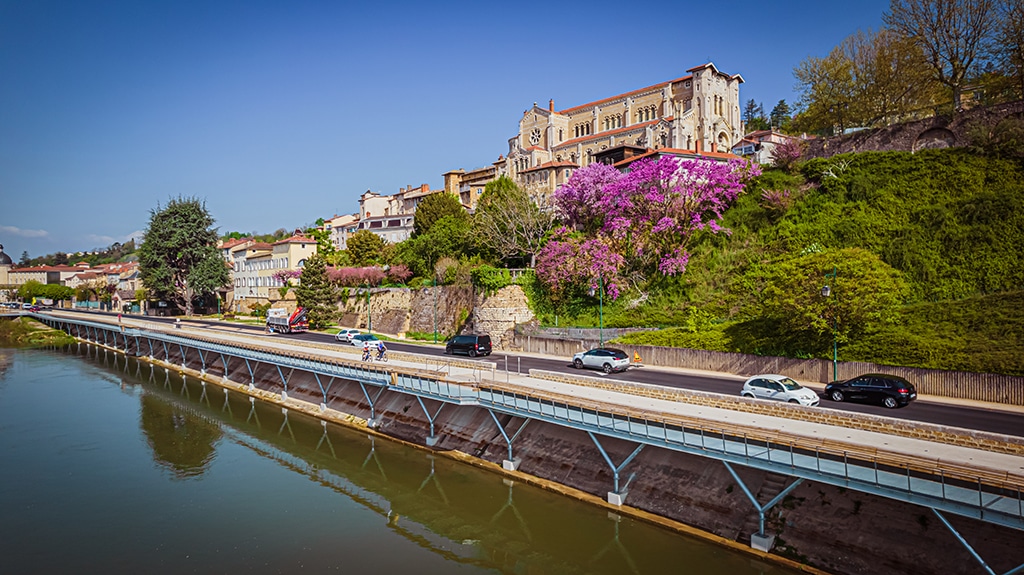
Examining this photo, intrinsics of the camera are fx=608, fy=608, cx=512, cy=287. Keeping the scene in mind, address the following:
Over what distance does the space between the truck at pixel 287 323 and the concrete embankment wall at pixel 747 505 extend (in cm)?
3879

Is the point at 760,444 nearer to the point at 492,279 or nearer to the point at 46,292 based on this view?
the point at 492,279

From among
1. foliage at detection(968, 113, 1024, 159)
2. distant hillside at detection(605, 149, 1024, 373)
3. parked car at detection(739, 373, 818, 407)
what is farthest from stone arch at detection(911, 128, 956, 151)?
parked car at detection(739, 373, 818, 407)

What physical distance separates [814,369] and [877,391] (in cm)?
630

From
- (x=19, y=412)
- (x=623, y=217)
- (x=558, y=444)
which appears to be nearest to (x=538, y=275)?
(x=623, y=217)

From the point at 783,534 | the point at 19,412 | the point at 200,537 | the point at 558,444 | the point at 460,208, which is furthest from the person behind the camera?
the point at 460,208

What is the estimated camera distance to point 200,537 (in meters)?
21.0

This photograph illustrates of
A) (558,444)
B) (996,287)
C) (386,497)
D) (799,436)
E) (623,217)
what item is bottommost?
(386,497)

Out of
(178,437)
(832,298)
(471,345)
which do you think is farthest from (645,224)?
(178,437)

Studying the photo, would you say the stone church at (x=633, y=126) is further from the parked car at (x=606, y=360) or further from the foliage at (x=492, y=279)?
the parked car at (x=606, y=360)

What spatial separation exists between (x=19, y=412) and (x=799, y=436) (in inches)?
1885

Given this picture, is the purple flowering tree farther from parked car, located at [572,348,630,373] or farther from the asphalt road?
parked car, located at [572,348,630,373]

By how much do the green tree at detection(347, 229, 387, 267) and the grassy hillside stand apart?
34.3m

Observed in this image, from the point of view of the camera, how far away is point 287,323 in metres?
62.9

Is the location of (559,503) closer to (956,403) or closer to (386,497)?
(386,497)
